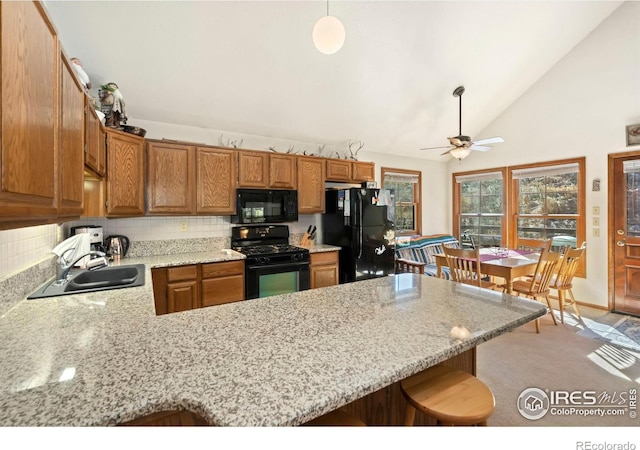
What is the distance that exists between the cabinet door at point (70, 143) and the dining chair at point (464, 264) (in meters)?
3.30

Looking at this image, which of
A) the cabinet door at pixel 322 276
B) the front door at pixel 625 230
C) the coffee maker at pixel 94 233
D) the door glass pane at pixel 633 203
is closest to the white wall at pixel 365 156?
the cabinet door at pixel 322 276

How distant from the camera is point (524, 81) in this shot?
4.39 m

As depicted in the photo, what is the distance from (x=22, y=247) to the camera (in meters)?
1.64

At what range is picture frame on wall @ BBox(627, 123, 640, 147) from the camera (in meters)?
3.59

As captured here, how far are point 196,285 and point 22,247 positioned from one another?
1386 mm

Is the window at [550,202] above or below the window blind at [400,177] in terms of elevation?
below

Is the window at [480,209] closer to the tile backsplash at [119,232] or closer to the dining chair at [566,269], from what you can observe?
the dining chair at [566,269]

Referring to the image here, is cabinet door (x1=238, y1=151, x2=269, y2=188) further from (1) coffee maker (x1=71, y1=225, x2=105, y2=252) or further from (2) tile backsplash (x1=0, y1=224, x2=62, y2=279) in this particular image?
(2) tile backsplash (x1=0, y1=224, x2=62, y2=279)

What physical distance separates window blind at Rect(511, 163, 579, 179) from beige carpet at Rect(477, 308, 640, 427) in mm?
2316

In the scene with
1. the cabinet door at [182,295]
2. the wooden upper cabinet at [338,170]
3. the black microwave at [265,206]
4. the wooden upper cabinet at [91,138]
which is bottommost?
the cabinet door at [182,295]

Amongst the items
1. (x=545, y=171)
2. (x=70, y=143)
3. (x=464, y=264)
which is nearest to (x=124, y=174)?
(x=70, y=143)

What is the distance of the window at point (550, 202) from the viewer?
4.18m

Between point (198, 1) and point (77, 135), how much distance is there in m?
1.68
